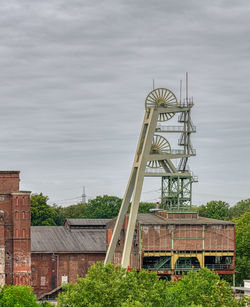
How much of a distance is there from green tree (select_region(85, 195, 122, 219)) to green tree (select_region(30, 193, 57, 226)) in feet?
48.7

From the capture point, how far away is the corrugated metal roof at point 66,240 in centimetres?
11894

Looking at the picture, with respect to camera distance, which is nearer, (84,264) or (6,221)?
(6,221)

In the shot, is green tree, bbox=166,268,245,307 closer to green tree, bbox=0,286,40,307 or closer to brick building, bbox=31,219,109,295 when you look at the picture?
green tree, bbox=0,286,40,307

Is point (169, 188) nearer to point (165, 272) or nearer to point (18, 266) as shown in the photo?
point (165, 272)

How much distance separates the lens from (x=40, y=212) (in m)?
150

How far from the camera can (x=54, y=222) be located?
156000 mm

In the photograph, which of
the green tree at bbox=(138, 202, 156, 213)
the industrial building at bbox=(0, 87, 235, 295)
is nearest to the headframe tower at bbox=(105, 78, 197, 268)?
the industrial building at bbox=(0, 87, 235, 295)

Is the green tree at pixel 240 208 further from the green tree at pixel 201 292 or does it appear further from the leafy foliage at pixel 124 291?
the leafy foliage at pixel 124 291

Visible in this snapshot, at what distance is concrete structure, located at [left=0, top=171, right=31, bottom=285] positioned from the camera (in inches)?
4055

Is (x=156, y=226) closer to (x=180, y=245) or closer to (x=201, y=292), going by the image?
(x=180, y=245)

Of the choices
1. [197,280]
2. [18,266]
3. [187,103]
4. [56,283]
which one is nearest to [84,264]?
[56,283]

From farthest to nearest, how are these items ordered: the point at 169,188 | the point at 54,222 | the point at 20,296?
the point at 54,222, the point at 169,188, the point at 20,296

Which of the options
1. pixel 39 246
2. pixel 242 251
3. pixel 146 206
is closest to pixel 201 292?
pixel 242 251

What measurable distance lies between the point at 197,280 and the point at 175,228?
24.7 metres
